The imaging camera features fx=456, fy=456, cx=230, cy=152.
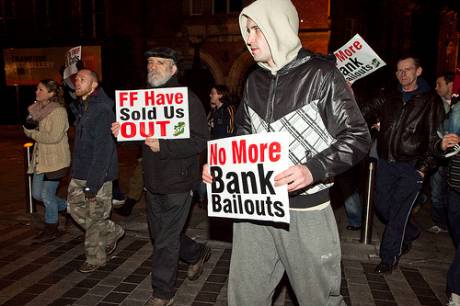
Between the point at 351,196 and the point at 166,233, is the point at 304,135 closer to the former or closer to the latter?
the point at 166,233

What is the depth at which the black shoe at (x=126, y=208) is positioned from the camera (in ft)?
23.2

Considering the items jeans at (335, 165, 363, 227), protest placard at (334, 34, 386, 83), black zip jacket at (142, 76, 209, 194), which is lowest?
jeans at (335, 165, 363, 227)

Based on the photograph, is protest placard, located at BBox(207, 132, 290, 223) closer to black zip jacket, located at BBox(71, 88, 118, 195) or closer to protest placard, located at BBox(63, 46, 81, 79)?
black zip jacket, located at BBox(71, 88, 118, 195)

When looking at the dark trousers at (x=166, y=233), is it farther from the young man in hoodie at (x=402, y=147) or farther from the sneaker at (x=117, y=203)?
the sneaker at (x=117, y=203)

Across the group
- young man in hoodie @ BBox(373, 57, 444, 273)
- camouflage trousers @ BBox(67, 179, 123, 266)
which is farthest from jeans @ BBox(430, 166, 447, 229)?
camouflage trousers @ BBox(67, 179, 123, 266)

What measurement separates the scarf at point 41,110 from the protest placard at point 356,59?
11.7 ft

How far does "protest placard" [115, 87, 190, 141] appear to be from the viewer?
13.0 ft

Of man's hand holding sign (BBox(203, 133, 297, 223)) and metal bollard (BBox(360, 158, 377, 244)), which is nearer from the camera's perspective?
man's hand holding sign (BBox(203, 133, 297, 223))

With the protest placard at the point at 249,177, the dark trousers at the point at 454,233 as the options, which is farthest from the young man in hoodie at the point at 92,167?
the dark trousers at the point at 454,233

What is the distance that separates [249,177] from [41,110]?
392 cm

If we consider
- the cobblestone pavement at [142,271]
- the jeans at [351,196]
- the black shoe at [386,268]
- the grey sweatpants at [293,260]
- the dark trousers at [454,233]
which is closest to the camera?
the grey sweatpants at [293,260]

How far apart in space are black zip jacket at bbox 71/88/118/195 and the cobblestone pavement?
999mm

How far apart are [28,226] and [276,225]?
202 inches

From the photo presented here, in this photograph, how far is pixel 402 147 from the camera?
4.64 metres
